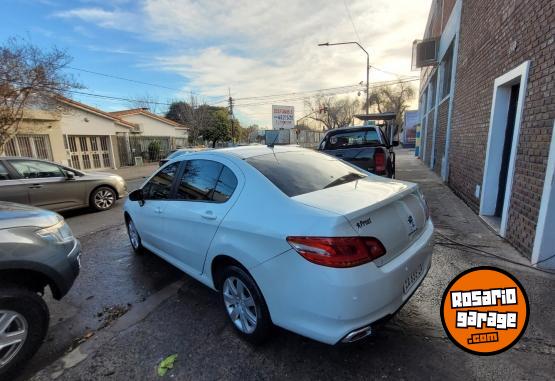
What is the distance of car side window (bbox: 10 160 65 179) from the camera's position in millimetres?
6336

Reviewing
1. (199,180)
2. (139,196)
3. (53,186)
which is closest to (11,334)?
(199,180)

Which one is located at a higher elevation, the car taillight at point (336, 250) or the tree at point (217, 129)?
the tree at point (217, 129)

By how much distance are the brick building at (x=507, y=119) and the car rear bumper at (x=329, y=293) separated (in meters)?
2.67

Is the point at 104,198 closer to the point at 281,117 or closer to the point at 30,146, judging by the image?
the point at 30,146

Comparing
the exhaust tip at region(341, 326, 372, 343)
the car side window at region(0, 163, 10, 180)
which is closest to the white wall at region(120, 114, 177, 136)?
the car side window at region(0, 163, 10, 180)

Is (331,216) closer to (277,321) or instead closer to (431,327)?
(277,321)

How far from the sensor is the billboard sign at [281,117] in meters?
19.8

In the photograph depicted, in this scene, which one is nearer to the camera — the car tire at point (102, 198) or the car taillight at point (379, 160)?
the car taillight at point (379, 160)

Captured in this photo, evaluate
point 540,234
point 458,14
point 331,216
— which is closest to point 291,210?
point 331,216

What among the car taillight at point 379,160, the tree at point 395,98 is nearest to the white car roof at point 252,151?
the car taillight at point 379,160

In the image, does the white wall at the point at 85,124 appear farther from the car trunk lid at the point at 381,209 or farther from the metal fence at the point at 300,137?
the car trunk lid at the point at 381,209

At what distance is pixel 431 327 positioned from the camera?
254 centimetres

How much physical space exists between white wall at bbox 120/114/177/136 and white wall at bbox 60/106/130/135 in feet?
11.8

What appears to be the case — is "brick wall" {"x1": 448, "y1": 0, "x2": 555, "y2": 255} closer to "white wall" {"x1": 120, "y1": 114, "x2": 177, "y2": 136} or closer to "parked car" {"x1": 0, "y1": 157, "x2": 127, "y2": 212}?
"parked car" {"x1": 0, "y1": 157, "x2": 127, "y2": 212}
